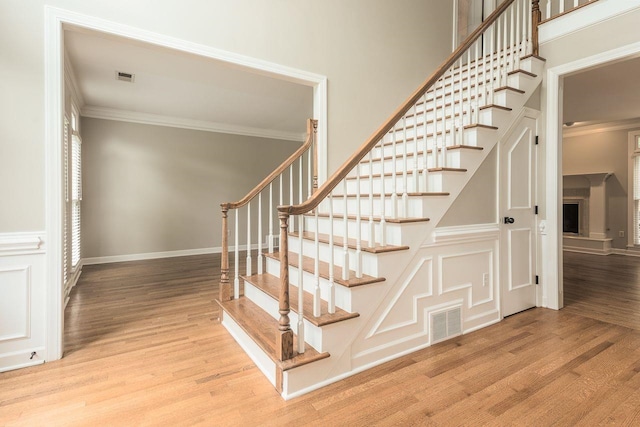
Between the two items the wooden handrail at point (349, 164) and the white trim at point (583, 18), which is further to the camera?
the white trim at point (583, 18)

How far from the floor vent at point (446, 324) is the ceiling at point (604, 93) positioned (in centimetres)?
291

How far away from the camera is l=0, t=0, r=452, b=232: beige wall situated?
220cm

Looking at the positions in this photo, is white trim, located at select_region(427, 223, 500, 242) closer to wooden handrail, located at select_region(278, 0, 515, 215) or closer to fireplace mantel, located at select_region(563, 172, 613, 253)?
wooden handrail, located at select_region(278, 0, 515, 215)

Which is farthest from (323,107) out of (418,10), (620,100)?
(620,100)

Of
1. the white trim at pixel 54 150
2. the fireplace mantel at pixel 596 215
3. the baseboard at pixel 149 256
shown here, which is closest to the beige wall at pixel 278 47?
the white trim at pixel 54 150

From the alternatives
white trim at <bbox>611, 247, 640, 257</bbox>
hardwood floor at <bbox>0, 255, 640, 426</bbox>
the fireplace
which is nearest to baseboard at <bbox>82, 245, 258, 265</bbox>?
hardwood floor at <bbox>0, 255, 640, 426</bbox>

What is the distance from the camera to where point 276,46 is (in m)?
3.13

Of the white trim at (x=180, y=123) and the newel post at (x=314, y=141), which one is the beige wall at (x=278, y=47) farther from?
the white trim at (x=180, y=123)

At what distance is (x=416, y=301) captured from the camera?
8.00ft

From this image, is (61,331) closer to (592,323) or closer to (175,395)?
(175,395)

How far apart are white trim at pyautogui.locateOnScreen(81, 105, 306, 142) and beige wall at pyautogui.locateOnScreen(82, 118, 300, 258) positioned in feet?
0.29

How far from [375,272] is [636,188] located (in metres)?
7.57

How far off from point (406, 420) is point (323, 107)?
283 cm

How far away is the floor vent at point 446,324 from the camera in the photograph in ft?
8.33
